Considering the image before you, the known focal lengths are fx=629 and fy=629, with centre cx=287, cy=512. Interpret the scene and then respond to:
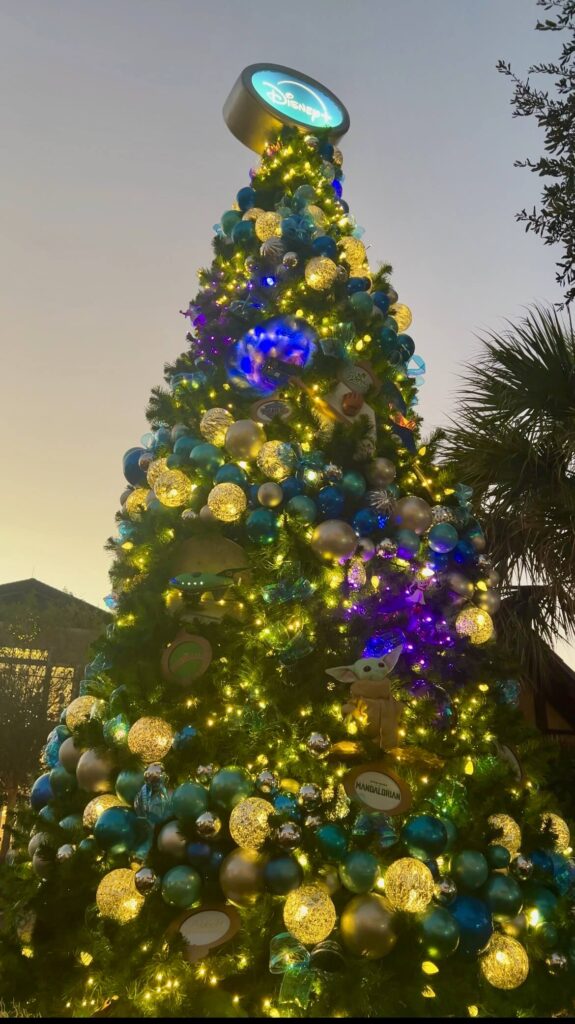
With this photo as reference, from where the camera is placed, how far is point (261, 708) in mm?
2623

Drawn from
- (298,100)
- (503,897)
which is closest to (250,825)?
(503,897)

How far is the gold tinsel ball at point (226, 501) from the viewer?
2988 millimetres

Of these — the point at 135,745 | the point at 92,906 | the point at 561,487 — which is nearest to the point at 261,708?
the point at 135,745

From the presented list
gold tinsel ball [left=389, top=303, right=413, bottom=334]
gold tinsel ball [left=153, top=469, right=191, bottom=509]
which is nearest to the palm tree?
gold tinsel ball [left=389, top=303, right=413, bottom=334]

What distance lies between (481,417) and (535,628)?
174 cm

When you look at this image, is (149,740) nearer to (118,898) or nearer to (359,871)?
Answer: (118,898)

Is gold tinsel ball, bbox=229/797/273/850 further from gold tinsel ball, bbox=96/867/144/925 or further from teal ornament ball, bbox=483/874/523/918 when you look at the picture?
teal ornament ball, bbox=483/874/523/918

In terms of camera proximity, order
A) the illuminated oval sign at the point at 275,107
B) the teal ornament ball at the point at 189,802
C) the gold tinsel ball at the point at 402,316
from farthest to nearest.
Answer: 1. the illuminated oval sign at the point at 275,107
2. the gold tinsel ball at the point at 402,316
3. the teal ornament ball at the point at 189,802

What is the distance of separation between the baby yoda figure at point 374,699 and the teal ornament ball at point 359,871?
48 centimetres

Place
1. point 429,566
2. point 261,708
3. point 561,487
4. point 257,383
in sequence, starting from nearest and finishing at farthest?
point 261,708
point 429,566
point 257,383
point 561,487

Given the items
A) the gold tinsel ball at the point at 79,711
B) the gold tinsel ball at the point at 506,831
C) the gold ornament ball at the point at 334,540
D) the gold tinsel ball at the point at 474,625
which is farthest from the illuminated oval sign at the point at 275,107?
the gold tinsel ball at the point at 506,831

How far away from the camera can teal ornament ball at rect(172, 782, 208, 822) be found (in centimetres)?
229

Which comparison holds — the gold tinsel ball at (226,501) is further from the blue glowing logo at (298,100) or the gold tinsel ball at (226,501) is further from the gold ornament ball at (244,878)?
the blue glowing logo at (298,100)

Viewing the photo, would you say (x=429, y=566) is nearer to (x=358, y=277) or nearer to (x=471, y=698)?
(x=471, y=698)
